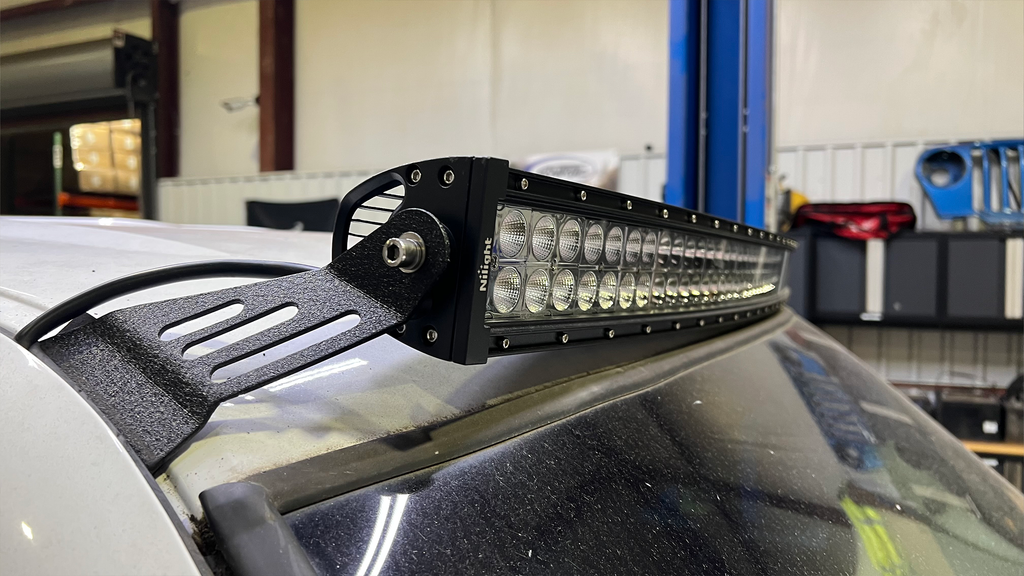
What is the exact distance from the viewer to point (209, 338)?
35 centimetres

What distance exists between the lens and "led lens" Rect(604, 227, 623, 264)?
0.46 metres

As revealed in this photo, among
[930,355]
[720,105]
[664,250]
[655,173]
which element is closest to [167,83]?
[655,173]

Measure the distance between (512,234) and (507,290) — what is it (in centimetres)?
3

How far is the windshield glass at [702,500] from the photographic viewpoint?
31 centimetres

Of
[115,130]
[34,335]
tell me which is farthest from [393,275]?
[115,130]

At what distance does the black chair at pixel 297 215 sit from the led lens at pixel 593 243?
3048 millimetres

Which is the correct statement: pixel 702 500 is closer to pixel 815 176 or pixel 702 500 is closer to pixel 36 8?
pixel 36 8

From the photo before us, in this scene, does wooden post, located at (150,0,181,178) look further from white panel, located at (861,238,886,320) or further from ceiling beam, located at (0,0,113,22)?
white panel, located at (861,238,886,320)

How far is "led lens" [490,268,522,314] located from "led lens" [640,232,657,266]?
0.49 ft

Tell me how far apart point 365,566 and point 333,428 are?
0.29 ft

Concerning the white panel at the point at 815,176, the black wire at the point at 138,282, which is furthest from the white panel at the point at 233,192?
the black wire at the point at 138,282

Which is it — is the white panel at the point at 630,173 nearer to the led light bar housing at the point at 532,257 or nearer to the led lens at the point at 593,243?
the led light bar housing at the point at 532,257

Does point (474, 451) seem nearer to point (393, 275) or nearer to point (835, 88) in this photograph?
point (393, 275)

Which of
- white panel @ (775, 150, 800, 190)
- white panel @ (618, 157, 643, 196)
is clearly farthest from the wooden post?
white panel @ (775, 150, 800, 190)
